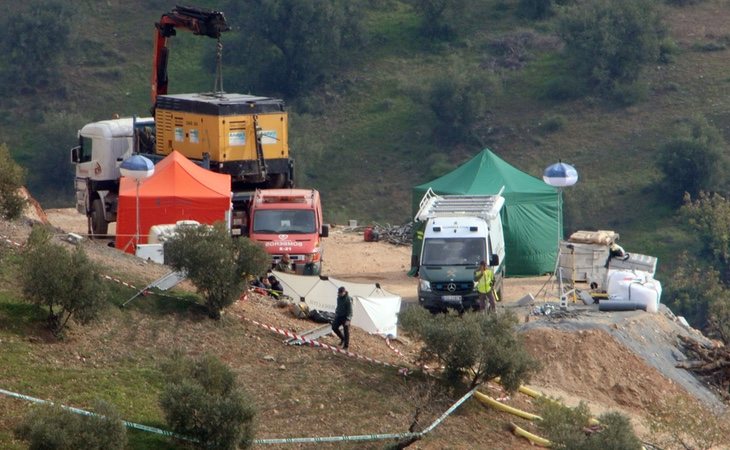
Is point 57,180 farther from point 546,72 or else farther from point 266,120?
point 266,120

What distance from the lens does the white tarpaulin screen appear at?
24.0 meters

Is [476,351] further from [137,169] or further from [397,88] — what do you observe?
[397,88]

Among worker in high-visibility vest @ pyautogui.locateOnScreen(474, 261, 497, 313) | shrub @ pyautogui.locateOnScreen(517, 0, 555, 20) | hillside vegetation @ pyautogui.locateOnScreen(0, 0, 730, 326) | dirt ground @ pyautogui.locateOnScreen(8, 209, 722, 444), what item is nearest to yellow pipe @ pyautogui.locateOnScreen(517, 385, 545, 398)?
dirt ground @ pyautogui.locateOnScreen(8, 209, 722, 444)

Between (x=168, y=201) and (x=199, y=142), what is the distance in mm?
3776

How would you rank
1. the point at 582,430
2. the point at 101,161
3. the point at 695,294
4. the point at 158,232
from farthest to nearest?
the point at 695,294
the point at 101,161
the point at 158,232
the point at 582,430

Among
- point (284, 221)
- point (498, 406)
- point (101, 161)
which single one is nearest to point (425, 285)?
point (284, 221)

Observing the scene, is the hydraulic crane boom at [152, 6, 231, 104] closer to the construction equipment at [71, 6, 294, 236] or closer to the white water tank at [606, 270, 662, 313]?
the construction equipment at [71, 6, 294, 236]

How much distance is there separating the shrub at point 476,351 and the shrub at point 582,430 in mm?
1242

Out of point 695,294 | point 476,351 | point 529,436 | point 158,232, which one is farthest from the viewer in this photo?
point 695,294

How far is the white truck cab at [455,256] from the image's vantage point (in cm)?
2750

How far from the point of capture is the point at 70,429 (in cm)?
1490

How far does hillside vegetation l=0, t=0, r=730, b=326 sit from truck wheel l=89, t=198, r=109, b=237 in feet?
64.4

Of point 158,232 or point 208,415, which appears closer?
point 208,415

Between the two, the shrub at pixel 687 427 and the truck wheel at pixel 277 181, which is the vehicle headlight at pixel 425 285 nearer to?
the shrub at pixel 687 427
